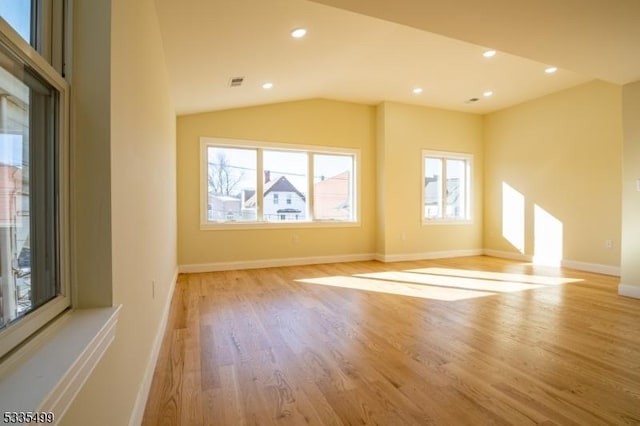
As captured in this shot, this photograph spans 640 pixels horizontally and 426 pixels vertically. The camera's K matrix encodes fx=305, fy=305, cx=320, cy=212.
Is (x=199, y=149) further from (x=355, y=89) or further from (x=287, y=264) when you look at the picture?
(x=355, y=89)

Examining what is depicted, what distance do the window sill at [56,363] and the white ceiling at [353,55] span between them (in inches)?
88.6

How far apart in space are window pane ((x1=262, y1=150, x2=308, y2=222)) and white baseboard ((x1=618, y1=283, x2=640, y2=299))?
14.6ft

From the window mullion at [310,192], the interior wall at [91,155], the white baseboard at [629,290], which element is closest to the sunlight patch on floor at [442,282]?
the white baseboard at [629,290]

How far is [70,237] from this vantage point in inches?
41.1

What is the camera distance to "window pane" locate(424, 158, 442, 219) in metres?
6.32

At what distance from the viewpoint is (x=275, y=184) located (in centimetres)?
546

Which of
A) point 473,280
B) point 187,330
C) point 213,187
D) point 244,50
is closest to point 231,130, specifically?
point 213,187

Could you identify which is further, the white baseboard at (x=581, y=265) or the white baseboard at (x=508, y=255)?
the white baseboard at (x=508, y=255)

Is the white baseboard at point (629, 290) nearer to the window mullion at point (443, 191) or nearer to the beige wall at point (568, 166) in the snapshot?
the beige wall at point (568, 166)

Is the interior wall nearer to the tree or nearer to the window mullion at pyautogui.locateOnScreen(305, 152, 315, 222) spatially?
the tree

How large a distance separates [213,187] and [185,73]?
2.11m

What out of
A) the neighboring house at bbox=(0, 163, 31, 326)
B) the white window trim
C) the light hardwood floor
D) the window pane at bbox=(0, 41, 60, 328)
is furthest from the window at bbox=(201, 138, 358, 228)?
the neighboring house at bbox=(0, 163, 31, 326)

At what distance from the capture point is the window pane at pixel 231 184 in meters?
5.09

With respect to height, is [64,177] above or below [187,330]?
above
